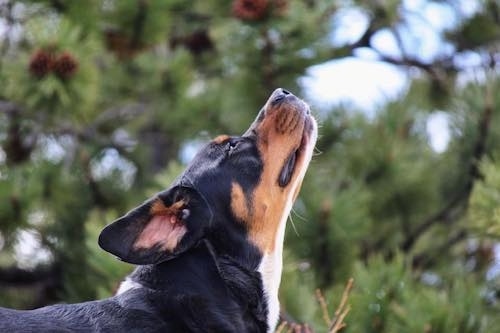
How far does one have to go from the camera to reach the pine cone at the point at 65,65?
425 cm

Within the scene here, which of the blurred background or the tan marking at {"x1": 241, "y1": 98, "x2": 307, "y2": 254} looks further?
the blurred background

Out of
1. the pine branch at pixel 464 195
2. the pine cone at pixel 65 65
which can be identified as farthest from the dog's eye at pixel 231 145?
the pine branch at pixel 464 195

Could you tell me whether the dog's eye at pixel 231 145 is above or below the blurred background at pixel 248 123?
above

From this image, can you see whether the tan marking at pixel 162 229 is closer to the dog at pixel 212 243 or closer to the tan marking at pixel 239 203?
the dog at pixel 212 243

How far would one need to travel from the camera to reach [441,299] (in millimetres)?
3477

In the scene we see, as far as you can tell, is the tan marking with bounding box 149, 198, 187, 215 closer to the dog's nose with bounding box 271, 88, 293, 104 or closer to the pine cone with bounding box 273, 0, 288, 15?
the dog's nose with bounding box 271, 88, 293, 104

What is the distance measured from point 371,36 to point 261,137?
1.97m

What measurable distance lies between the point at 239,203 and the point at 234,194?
0.09ft

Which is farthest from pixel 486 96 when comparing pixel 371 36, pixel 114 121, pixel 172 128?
pixel 114 121

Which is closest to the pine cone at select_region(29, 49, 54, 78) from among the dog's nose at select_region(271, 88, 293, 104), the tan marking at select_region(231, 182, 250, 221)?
the dog's nose at select_region(271, 88, 293, 104)

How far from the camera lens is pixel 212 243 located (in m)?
2.91

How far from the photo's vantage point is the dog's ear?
2652 mm

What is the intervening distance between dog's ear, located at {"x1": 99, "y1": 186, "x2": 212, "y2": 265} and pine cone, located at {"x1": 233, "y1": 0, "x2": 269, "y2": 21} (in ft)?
4.76

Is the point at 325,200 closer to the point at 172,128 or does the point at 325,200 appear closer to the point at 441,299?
the point at 441,299
